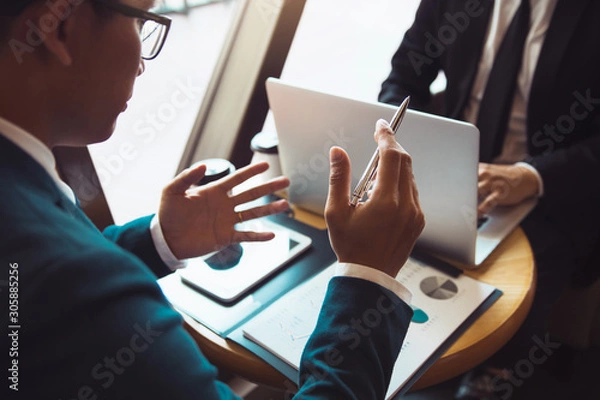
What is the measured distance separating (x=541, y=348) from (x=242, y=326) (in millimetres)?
989

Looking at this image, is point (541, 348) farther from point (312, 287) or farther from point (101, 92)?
point (101, 92)

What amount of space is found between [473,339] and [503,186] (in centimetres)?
46

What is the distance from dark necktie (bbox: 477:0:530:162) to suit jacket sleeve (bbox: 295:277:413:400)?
0.81m

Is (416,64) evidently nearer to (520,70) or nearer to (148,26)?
(520,70)

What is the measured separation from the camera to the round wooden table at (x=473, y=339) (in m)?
0.73

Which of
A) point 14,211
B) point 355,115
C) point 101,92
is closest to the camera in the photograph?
point 14,211

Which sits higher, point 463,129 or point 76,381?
point 463,129

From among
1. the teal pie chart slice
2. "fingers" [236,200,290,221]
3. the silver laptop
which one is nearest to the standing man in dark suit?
the silver laptop

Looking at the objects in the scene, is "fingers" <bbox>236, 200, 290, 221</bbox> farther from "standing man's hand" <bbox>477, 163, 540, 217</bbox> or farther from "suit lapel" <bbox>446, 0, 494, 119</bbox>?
"suit lapel" <bbox>446, 0, 494, 119</bbox>

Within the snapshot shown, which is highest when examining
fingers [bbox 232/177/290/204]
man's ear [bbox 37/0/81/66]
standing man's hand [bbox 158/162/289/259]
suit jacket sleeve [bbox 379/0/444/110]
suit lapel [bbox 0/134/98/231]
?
suit jacket sleeve [bbox 379/0/444/110]

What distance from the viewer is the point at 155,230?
2.81 feet

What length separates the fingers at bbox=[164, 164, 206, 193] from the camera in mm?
819

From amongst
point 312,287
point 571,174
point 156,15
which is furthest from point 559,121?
point 156,15

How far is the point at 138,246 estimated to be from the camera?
33.9 inches
